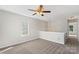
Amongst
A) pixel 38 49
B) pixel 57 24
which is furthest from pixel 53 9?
pixel 38 49

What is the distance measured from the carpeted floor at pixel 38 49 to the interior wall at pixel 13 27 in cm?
13

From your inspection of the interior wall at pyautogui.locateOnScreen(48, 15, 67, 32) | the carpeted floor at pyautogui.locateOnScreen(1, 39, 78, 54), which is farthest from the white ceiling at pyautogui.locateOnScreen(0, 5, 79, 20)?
the carpeted floor at pyautogui.locateOnScreen(1, 39, 78, 54)

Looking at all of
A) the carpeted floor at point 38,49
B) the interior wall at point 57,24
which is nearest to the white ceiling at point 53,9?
the interior wall at point 57,24

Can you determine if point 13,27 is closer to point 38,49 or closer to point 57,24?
point 38,49

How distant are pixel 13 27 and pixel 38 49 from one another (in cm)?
76

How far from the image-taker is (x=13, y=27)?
208 centimetres

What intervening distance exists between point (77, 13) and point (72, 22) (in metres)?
0.22

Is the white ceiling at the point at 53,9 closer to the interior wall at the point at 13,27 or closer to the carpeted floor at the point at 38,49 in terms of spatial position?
the interior wall at the point at 13,27

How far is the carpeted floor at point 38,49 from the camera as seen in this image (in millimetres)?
2037
